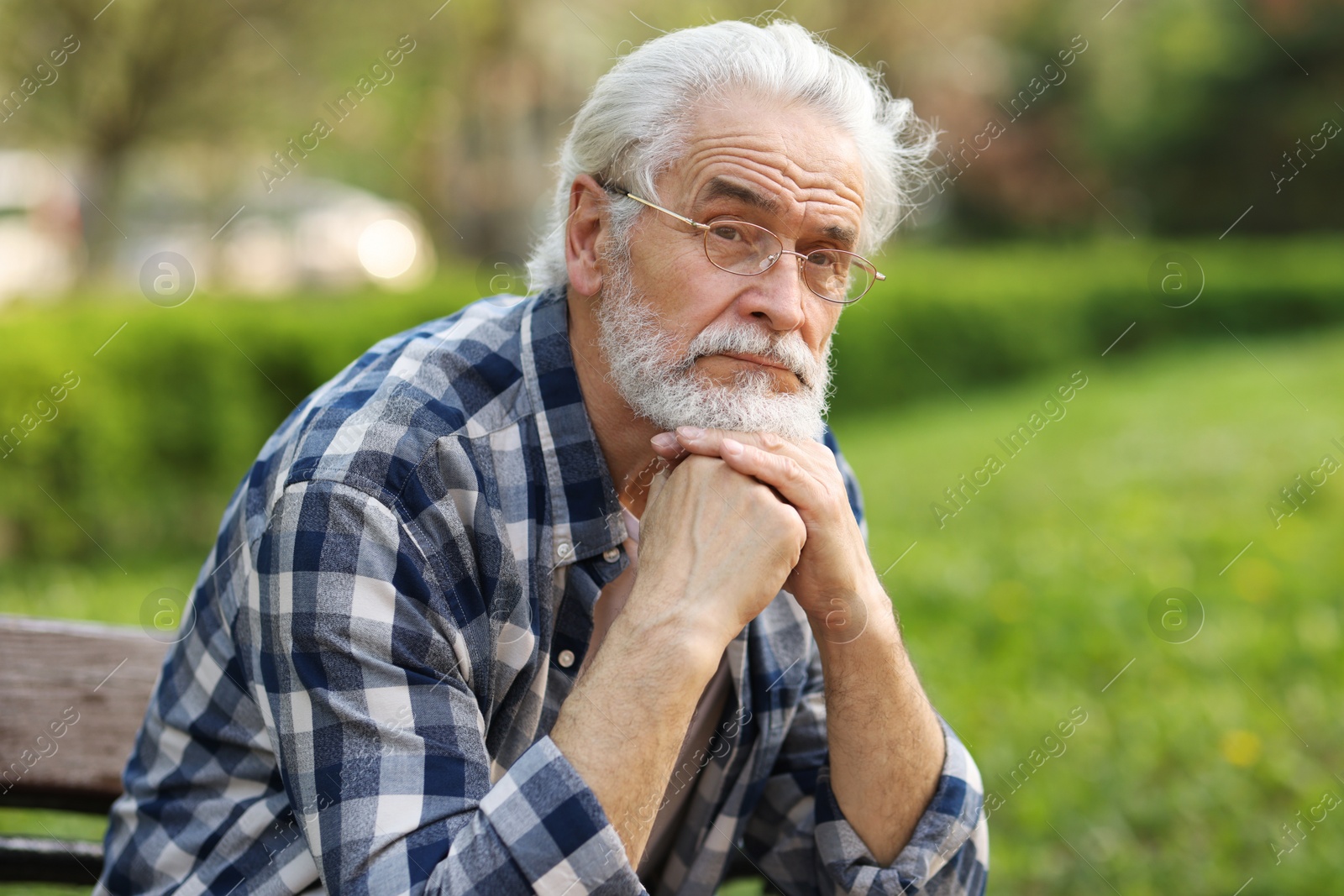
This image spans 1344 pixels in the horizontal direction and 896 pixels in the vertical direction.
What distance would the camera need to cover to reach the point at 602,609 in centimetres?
213

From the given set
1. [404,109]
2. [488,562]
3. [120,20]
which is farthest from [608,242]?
[404,109]

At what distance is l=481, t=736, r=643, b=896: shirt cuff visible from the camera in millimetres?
1569

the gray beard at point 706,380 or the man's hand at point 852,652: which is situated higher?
the gray beard at point 706,380

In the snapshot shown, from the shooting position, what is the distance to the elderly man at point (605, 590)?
1.65m

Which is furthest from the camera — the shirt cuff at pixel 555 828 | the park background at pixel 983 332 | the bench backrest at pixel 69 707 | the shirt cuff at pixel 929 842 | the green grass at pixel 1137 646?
the park background at pixel 983 332

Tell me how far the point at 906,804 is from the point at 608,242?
3.88ft

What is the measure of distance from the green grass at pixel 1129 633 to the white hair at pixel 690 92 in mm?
2252

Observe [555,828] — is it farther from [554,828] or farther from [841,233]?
[841,233]

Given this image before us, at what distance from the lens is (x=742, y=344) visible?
2055 mm

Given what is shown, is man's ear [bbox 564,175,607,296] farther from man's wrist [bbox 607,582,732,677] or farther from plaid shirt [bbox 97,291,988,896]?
man's wrist [bbox 607,582,732,677]

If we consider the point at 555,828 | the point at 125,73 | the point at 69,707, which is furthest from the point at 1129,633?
the point at 125,73

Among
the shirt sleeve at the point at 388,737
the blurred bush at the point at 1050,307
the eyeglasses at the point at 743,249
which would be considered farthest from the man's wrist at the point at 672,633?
the blurred bush at the point at 1050,307

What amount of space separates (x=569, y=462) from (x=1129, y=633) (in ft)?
11.2

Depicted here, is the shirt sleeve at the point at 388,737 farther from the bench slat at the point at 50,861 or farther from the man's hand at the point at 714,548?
the bench slat at the point at 50,861
